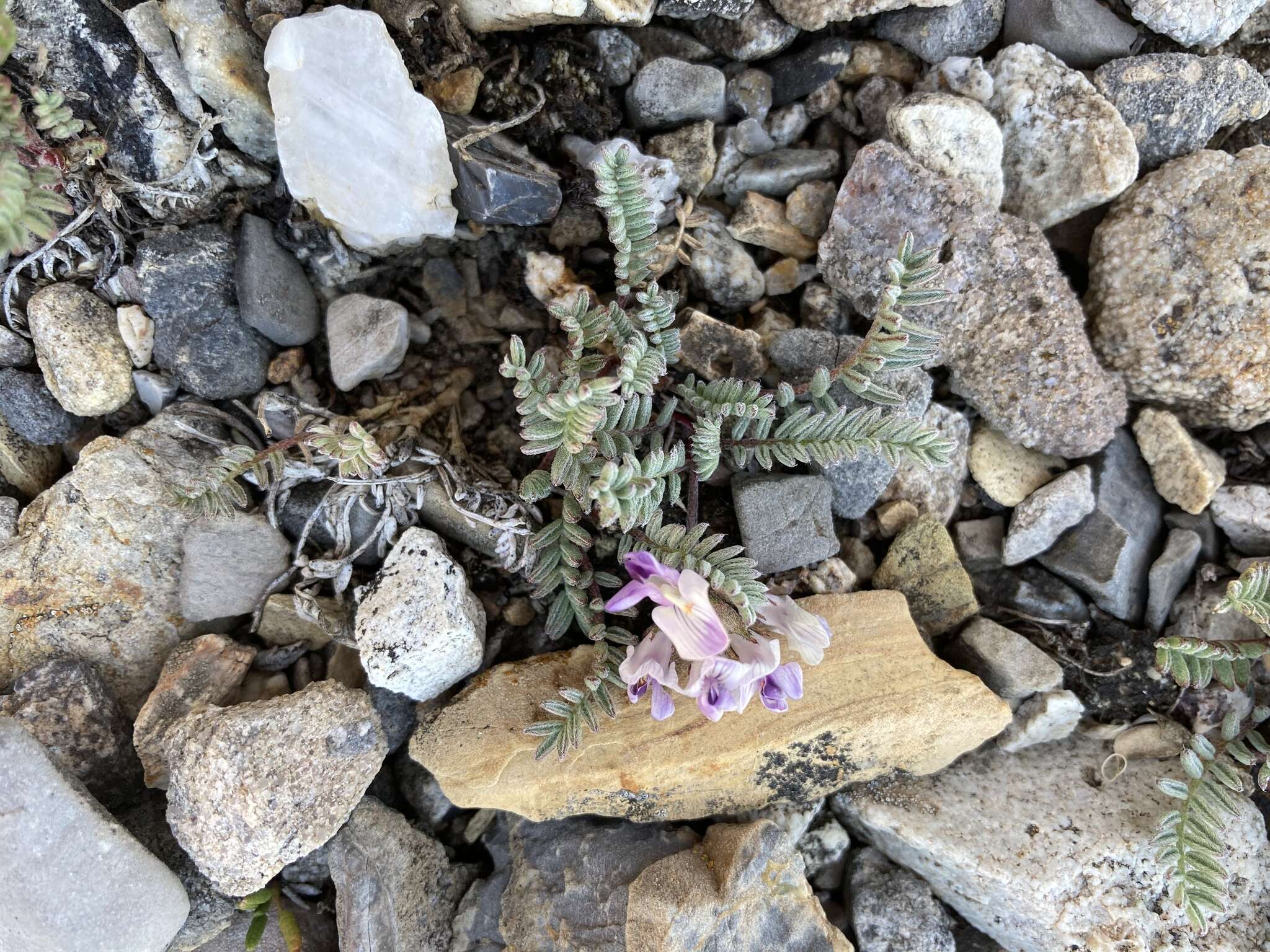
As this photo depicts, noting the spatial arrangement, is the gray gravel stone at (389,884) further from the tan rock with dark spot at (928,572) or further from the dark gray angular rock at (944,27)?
the dark gray angular rock at (944,27)

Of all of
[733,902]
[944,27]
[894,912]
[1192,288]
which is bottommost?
[894,912]

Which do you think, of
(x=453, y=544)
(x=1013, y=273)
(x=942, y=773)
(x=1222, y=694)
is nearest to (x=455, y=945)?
(x=453, y=544)

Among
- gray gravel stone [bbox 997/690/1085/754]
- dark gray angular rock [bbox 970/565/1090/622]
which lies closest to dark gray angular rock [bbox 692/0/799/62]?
dark gray angular rock [bbox 970/565/1090/622]

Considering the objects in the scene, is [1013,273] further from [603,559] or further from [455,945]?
[455,945]

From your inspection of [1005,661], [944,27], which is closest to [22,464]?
[1005,661]

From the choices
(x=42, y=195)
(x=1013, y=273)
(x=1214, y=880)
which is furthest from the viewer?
(x=1013, y=273)

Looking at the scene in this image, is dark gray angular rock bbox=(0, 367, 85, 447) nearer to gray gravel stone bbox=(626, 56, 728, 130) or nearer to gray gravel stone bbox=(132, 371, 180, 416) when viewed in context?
gray gravel stone bbox=(132, 371, 180, 416)

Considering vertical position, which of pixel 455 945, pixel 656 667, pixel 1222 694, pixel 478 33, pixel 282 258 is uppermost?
pixel 478 33

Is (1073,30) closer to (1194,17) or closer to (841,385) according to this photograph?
(1194,17)
